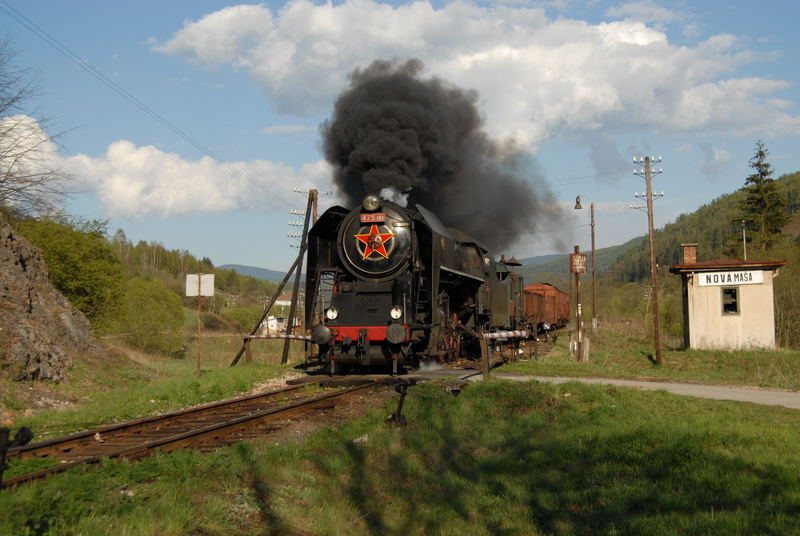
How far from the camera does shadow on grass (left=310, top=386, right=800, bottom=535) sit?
568 cm

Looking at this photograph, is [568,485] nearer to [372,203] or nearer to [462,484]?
[462,484]

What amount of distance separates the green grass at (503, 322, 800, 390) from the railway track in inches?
300

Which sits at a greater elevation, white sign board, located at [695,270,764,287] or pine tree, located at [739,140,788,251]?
pine tree, located at [739,140,788,251]

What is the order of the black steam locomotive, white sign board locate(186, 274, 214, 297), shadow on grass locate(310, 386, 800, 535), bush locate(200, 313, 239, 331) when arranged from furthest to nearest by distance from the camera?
bush locate(200, 313, 239, 331) → white sign board locate(186, 274, 214, 297) → the black steam locomotive → shadow on grass locate(310, 386, 800, 535)

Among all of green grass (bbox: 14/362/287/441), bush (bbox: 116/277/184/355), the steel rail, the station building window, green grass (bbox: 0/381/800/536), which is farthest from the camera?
bush (bbox: 116/277/184/355)

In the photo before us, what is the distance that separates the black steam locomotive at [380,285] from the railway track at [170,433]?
2644mm

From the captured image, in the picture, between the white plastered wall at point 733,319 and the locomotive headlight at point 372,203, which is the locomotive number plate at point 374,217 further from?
the white plastered wall at point 733,319

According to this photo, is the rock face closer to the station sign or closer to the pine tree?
the station sign

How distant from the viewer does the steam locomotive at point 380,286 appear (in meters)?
13.8

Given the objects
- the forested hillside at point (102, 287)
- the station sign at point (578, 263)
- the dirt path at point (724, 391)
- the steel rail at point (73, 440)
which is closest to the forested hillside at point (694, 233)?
the station sign at point (578, 263)

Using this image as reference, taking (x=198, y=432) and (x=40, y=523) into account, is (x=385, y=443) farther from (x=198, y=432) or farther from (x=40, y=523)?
(x=40, y=523)

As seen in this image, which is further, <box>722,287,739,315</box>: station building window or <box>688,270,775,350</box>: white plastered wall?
<box>722,287,739,315</box>: station building window

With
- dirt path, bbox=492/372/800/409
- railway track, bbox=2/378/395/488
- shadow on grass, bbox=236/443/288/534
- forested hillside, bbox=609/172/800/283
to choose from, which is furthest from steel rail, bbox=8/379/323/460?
forested hillside, bbox=609/172/800/283

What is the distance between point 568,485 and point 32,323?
42.7 ft
